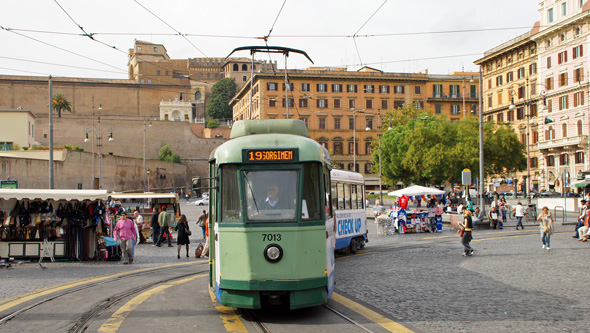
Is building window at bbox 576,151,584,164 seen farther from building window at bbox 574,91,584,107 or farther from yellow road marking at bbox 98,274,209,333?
yellow road marking at bbox 98,274,209,333

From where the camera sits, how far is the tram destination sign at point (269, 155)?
9461 mm

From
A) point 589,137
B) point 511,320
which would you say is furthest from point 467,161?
point 511,320

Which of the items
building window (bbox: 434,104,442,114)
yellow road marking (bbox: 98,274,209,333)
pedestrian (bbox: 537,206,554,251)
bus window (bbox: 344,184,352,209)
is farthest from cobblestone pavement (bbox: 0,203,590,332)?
building window (bbox: 434,104,442,114)

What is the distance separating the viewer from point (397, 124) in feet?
235

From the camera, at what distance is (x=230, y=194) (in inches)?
374

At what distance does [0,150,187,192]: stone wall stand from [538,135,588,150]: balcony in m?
46.3

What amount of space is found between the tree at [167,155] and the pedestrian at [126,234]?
297 ft

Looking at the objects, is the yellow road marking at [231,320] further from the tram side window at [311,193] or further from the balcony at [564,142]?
the balcony at [564,142]

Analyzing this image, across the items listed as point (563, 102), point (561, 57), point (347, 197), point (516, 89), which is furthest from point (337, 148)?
point (347, 197)

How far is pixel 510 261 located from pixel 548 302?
22.1 ft

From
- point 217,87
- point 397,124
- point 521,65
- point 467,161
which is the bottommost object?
point 467,161

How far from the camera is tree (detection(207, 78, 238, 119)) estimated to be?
131625 mm

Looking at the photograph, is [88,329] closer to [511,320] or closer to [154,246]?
[511,320]

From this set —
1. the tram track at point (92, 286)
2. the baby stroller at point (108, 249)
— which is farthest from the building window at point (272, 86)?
the tram track at point (92, 286)
